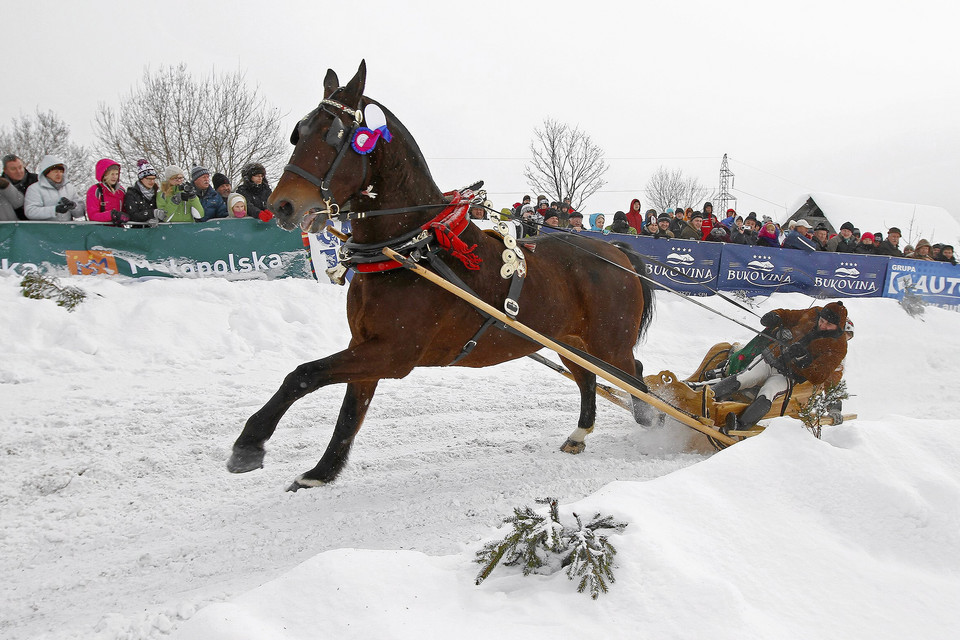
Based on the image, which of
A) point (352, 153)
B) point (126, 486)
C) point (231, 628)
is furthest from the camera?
point (126, 486)

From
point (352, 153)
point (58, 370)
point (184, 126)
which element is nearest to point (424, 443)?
point (352, 153)

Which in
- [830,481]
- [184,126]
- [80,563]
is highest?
[184,126]

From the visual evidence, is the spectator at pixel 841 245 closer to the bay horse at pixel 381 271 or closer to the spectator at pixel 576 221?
the spectator at pixel 576 221

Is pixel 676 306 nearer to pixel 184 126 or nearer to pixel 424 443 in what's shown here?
pixel 424 443

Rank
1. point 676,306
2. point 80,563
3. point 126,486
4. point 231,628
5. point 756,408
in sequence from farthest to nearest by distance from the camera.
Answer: point 676,306, point 756,408, point 126,486, point 80,563, point 231,628

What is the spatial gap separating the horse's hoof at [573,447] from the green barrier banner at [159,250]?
553cm

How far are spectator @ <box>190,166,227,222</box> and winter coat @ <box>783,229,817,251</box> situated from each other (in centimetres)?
1062

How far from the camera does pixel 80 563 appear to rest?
9.93 ft

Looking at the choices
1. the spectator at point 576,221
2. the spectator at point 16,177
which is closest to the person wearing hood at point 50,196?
the spectator at point 16,177

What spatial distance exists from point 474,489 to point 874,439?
2294 millimetres

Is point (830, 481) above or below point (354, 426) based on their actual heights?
above

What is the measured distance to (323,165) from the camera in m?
3.46

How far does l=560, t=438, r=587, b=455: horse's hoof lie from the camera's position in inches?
196

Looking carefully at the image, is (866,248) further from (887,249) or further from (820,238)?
(820,238)
